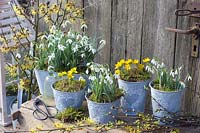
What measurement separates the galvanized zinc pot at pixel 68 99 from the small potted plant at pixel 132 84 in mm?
204

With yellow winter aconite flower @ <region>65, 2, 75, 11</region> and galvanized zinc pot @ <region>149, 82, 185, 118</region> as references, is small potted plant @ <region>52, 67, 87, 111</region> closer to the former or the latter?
galvanized zinc pot @ <region>149, 82, 185, 118</region>

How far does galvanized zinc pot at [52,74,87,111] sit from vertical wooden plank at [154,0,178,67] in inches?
18.2

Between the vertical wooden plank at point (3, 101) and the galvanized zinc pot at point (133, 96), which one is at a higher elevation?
the galvanized zinc pot at point (133, 96)

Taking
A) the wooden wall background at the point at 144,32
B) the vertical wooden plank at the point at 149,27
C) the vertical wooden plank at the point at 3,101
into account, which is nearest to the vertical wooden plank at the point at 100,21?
the wooden wall background at the point at 144,32

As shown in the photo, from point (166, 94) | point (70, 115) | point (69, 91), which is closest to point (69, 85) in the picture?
point (69, 91)

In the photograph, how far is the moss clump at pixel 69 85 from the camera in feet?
5.86

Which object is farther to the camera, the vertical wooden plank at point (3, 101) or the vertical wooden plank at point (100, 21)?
the vertical wooden plank at point (3, 101)

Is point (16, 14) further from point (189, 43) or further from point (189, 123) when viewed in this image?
point (189, 123)

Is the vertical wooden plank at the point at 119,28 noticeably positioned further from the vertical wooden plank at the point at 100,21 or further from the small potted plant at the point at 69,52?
the small potted plant at the point at 69,52

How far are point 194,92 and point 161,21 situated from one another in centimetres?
40

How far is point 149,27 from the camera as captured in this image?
197cm

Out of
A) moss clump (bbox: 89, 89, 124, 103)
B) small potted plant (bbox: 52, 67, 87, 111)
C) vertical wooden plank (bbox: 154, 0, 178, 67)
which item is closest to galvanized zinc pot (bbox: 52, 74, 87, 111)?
small potted plant (bbox: 52, 67, 87, 111)

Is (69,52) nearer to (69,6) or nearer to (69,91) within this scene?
(69,91)

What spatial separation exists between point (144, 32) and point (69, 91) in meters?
0.54
